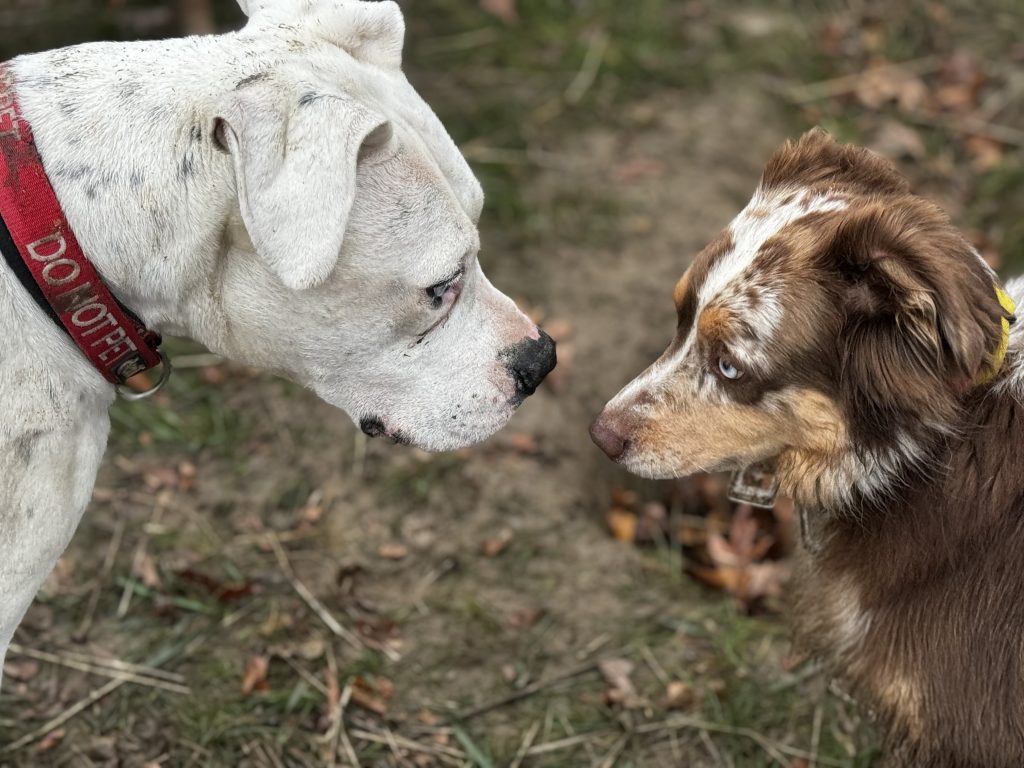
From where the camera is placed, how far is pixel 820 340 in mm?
2688

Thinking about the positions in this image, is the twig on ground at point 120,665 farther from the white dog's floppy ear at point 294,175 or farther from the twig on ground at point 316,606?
the white dog's floppy ear at point 294,175

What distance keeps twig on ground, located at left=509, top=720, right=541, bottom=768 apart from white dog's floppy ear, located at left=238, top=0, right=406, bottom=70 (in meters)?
2.32

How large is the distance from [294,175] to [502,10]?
513 cm

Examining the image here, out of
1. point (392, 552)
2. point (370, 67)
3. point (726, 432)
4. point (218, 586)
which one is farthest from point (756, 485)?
point (218, 586)

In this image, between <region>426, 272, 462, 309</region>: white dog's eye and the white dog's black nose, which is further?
the white dog's black nose

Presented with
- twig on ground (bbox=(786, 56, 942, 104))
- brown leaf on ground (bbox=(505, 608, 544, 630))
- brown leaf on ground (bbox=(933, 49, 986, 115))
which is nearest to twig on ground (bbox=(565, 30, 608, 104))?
twig on ground (bbox=(786, 56, 942, 104))

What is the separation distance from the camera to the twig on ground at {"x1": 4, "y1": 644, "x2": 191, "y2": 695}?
3762mm

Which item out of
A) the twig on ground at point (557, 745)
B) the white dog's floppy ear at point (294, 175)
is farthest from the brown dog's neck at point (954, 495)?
the white dog's floppy ear at point (294, 175)

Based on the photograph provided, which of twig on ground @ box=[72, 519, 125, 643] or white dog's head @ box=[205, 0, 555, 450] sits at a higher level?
white dog's head @ box=[205, 0, 555, 450]

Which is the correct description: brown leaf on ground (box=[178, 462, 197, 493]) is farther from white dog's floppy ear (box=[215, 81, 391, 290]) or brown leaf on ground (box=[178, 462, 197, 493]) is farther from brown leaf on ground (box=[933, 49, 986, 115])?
brown leaf on ground (box=[933, 49, 986, 115])

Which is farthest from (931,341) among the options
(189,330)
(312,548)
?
(312,548)

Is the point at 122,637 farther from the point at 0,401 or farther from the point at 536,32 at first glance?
the point at 536,32

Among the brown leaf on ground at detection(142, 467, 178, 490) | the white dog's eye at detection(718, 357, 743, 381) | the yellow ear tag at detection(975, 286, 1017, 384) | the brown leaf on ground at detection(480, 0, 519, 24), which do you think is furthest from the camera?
the brown leaf on ground at detection(480, 0, 519, 24)

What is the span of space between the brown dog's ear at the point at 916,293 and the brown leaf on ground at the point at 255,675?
2.41m
